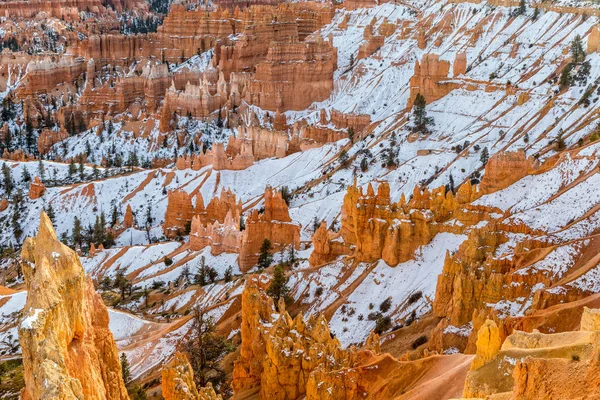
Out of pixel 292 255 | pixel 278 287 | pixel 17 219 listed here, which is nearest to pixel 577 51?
pixel 292 255

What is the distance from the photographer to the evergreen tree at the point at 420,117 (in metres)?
77.4

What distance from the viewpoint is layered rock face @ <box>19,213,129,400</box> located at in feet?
40.5

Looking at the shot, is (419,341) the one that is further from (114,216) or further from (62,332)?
(114,216)

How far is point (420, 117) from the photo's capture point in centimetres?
7825

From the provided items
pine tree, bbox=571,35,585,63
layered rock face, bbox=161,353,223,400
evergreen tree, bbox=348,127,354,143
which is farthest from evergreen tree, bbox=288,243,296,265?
pine tree, bbox=571,35,585,63

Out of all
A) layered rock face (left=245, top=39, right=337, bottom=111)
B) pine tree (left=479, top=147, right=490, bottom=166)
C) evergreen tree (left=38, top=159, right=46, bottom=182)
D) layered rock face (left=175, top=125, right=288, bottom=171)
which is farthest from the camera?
layered rock face (left=245, top=39, right=337, bottom=111)

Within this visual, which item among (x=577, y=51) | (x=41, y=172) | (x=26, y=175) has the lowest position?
(x=26, y=175)

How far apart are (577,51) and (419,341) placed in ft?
188

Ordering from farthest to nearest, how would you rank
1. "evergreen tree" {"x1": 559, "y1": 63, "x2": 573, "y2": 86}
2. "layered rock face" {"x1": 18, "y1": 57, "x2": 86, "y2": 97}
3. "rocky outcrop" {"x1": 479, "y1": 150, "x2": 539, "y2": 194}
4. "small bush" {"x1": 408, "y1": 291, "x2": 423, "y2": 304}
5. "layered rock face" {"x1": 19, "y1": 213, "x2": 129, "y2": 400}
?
"layered rock face" {"x1": 18, "y1": 57, "x2": 86, "y2": 97} → "evergreen tree" {"x1": 559, "y1": 63, "x2": 573, "y2": 86} → "rocky outcrop" {"x1": 479, "y1": 150, "x2": 539, "y2": 194} → "small bush" {"x1": 408, "y1": 291, "x2": 423, "y2": 304} → "layered rock face" {"x1": 19, "y1": 213, "x2": 129, "y2": 400}

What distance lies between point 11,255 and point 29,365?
57.1 meters

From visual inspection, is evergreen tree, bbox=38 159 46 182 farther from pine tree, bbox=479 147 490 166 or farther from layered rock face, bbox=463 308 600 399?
layered rock face, bbox=463 308 600 399

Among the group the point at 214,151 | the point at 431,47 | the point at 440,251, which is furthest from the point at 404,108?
the point at 440,251

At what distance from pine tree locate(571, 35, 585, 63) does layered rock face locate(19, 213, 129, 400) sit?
71.0 metres

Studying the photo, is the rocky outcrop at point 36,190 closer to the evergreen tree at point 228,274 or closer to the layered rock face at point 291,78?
the layered rock face at point 291,78
